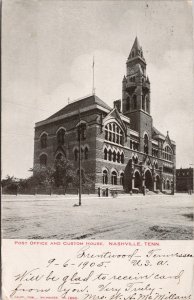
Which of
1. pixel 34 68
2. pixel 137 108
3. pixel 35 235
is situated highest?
pixel 34 68

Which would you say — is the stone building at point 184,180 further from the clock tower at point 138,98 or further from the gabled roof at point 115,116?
the gabled roof at point 115,116

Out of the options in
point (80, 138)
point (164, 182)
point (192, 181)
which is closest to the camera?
point (192, 181)

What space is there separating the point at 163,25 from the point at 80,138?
722 mm

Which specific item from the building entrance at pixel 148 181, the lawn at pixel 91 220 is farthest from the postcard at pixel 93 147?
the building entrance at pixel 148 181

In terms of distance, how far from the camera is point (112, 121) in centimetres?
177

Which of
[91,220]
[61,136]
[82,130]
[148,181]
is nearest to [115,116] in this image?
[82,130]

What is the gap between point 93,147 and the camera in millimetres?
1725

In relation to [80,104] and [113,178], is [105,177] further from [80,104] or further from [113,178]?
[80,104]

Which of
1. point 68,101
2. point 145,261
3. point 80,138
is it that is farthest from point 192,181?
point 68,101

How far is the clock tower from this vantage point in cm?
168

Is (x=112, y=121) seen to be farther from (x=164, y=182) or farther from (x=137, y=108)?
(x=164, y=182)

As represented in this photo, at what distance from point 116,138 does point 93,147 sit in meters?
0.16

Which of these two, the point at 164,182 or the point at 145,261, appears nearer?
the point at 145,261

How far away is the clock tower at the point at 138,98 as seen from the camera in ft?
5.50
